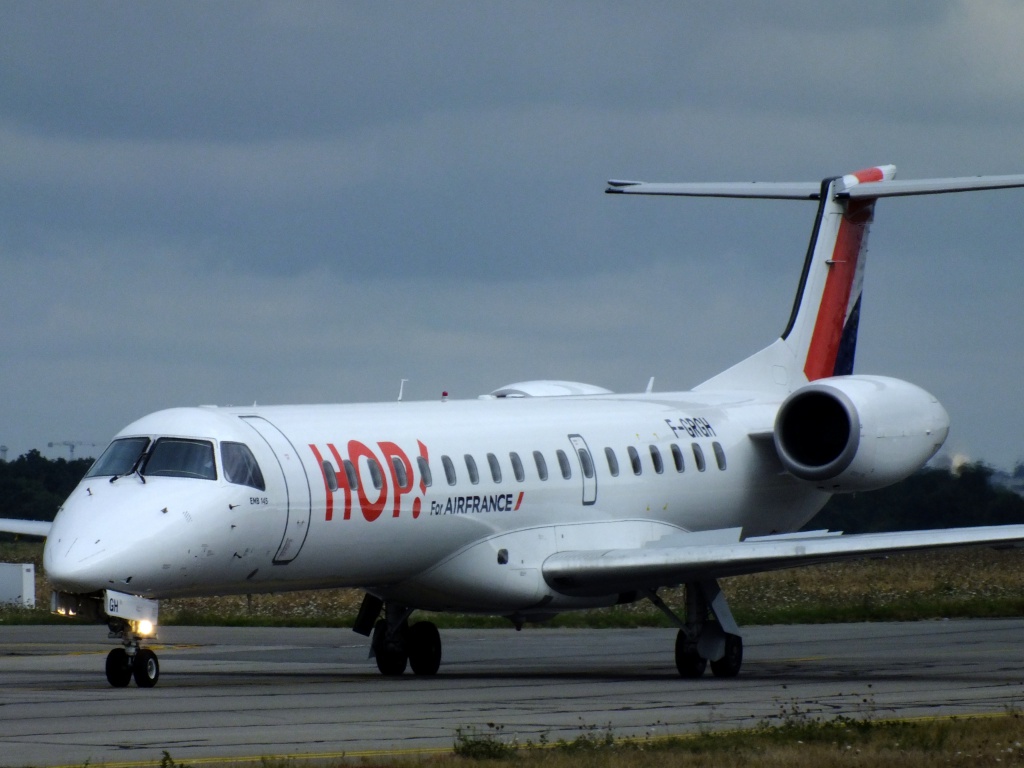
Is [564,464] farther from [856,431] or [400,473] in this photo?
[856,431]

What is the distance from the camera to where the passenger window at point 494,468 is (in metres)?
23.8

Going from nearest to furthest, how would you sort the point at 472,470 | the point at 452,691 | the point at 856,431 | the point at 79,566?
the point at 79,566, the point at 452,691, the point at 472,470, the point at 856,431

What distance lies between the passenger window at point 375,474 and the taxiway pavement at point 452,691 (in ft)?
8.14

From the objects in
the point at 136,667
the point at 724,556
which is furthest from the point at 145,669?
the point at 724,556

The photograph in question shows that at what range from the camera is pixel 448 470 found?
75.9 feet

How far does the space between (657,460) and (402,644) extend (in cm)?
466

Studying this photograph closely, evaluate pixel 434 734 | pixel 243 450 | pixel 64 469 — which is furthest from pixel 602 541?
pixel 64 469

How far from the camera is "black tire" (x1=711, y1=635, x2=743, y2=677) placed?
2433 cm

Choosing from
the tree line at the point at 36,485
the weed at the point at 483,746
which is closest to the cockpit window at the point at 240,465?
the weed at the point at 483,746

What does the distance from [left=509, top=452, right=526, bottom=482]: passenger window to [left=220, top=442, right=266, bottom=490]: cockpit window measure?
14.4 feet

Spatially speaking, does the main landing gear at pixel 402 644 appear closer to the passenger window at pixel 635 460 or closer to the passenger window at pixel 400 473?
the passenger window at pixel 400 473

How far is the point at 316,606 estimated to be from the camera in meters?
44.0

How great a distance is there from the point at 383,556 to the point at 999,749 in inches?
383

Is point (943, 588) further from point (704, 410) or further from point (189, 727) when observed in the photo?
point (189, 727)
